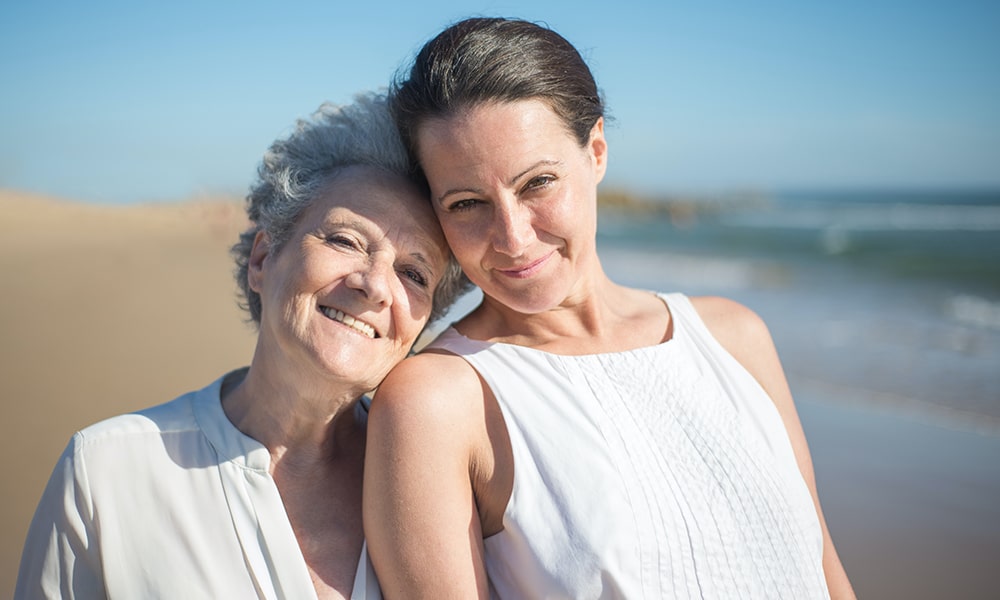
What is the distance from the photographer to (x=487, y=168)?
208cm

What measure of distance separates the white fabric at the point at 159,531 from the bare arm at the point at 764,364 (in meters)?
1.39

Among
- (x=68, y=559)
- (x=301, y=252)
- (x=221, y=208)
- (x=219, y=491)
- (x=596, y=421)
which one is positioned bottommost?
(x=68, y=559)

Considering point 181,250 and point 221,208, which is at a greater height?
point 221,208

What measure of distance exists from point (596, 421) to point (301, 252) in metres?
0.95

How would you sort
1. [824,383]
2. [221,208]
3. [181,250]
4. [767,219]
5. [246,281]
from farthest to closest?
1. [767,219]
2. [221,208]
3. [181,250]
4. [824,383]
5. [246,281]

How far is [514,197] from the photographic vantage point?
83.8 inches

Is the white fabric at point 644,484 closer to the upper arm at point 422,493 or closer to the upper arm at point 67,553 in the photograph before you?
the upper arm at point 422,493

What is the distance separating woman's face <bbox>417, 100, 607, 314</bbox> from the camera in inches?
82.1

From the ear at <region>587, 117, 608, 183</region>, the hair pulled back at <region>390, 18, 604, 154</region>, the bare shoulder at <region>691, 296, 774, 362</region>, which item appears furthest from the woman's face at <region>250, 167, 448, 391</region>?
the bare shoulder at <region>691, 296, 774, 362</region>

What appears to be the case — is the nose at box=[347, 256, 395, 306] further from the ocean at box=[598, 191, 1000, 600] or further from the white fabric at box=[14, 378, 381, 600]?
the ocean at box=[598, 191, 1000, 600]

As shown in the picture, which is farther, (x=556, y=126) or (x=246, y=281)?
(x=246, y=281)

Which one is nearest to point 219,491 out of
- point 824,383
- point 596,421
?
point 596,421

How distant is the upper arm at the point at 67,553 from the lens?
1.99 meters

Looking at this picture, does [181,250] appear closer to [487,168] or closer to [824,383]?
[824,383]
